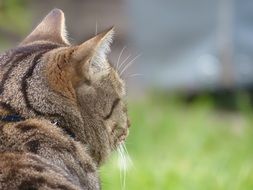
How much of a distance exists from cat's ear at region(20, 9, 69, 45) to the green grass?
0.77 meters

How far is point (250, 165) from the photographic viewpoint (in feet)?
17.8

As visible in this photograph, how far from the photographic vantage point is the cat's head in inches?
126

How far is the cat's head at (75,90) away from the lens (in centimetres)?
320

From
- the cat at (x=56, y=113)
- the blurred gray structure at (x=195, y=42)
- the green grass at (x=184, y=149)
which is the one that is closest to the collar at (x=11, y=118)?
the cat at (x=56, y=113)

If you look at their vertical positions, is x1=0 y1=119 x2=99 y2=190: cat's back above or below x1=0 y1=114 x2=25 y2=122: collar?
below

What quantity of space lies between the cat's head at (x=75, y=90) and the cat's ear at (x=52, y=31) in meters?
0.10

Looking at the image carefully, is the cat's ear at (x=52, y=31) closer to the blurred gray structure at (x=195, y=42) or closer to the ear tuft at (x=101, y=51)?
the ear tuft at (x=101, y=51)

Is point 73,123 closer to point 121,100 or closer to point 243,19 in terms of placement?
point 121,100

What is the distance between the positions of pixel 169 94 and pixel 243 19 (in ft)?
3.03

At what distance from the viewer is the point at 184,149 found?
6.30 meters

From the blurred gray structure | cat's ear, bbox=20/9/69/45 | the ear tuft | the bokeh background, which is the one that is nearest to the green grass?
the bokeh background

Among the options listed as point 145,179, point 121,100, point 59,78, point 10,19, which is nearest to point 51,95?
point 59,78

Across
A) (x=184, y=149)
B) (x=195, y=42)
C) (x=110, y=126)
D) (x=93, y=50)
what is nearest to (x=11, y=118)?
(x=93, y=50)

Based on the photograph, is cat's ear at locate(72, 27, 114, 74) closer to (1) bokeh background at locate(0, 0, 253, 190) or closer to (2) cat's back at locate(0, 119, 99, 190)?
(2) cat's back at locate(0, 119, 99, 190)
